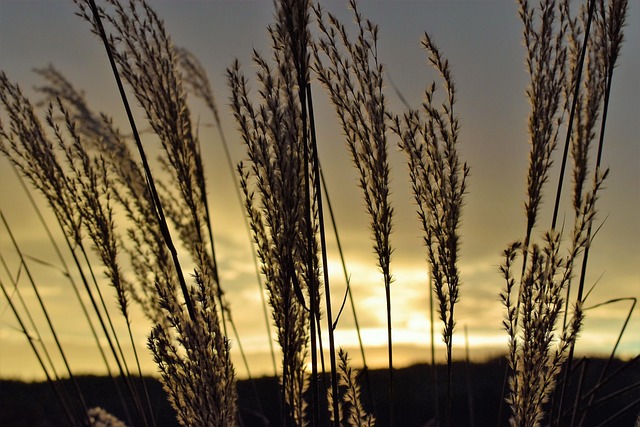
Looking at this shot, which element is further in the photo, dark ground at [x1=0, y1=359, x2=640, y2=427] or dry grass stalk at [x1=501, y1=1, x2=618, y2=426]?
Answer: dark ground at [x1=0, y1=359, x2=640, y2=427]

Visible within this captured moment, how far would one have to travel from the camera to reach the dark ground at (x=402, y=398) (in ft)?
13.1

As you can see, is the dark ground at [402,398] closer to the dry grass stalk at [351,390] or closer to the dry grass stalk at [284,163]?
the dry grass stalk at [351,390]

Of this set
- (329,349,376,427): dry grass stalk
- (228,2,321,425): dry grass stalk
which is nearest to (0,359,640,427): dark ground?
(329,349,376,427): dry grass stalk

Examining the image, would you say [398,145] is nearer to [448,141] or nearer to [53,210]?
[448,141]

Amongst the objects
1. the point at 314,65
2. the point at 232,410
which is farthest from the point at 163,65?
the point at 232,410

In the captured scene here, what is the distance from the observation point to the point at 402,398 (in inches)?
220

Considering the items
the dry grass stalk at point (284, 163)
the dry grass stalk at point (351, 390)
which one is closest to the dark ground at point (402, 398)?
the dry grass stalk at point (351, 390)

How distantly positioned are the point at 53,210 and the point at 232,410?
133 cm

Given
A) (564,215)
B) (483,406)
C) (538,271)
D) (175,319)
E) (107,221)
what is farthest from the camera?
(483,406)

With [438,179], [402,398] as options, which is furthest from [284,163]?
[402,398]

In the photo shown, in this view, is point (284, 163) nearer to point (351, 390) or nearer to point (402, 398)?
point (351, 390)

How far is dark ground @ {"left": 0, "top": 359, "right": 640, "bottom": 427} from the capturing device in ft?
13.1

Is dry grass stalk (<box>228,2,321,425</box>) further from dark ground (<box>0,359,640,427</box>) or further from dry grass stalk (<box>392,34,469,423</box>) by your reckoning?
dark ground (<box>0,359,640,427</box>)

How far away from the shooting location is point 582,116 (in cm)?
261
